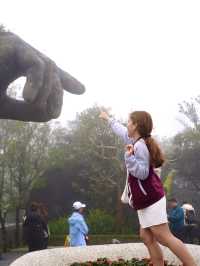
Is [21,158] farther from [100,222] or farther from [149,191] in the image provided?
[149,191]

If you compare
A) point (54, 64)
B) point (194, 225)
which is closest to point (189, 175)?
point (194, 225)

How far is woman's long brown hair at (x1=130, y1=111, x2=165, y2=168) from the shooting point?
4.39m

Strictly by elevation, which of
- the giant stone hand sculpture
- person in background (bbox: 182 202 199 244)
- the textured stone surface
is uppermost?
the giant stone hand sculpture

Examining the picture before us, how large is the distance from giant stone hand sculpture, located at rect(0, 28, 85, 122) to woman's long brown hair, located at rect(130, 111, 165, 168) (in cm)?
233

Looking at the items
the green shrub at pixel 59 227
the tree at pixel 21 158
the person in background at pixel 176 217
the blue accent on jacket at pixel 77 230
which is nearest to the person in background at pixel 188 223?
the person in background at pixel 176 217

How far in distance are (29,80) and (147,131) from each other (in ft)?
8.31

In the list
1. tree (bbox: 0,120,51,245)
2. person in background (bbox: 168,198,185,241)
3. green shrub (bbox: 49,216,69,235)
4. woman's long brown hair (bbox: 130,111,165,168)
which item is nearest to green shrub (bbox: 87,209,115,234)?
green shrub (bbox: 49,216,69,235)

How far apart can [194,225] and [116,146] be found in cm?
2011

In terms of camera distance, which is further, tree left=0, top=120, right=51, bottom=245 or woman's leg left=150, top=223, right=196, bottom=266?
tree left=0, top=120, right=51, bottom=245

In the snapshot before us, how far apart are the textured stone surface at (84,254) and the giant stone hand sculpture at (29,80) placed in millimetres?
1682

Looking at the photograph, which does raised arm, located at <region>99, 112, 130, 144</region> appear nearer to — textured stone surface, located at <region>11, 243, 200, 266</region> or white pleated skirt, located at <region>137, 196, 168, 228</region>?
white pleated skirt, located at <region>137, 196, 168, 228</region>

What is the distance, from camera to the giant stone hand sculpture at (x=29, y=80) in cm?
667

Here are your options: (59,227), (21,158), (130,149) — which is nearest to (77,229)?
(130,149)

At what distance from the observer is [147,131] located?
4.53m
